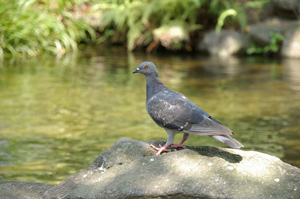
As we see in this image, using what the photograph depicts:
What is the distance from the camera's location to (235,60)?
11.8 meters

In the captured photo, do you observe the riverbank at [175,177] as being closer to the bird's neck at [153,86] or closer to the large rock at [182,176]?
the large rock at [182,176]

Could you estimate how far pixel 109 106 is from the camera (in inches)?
277

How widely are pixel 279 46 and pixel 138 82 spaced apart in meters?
5.05

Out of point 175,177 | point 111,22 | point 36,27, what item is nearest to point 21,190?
point 175,177

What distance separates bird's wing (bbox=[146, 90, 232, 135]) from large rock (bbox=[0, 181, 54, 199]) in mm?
935

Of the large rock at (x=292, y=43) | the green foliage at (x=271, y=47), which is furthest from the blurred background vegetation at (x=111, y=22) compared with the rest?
the large rock at (x=292, y=43)

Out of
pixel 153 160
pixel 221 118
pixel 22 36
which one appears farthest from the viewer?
pixel 22 36

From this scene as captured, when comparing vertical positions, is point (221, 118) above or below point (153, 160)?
below

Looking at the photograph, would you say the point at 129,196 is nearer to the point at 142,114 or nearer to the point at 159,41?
the point at 142,114

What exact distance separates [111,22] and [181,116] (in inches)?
463

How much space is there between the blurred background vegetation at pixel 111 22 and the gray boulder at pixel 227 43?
0.28 meters

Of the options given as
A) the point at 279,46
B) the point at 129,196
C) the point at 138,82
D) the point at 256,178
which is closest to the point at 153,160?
the point at 129,196

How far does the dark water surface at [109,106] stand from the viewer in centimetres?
501

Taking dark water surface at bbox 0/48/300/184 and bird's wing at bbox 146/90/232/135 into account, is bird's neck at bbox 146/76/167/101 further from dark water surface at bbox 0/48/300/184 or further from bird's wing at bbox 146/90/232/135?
dark water surface at bbox 0/48/300/184
